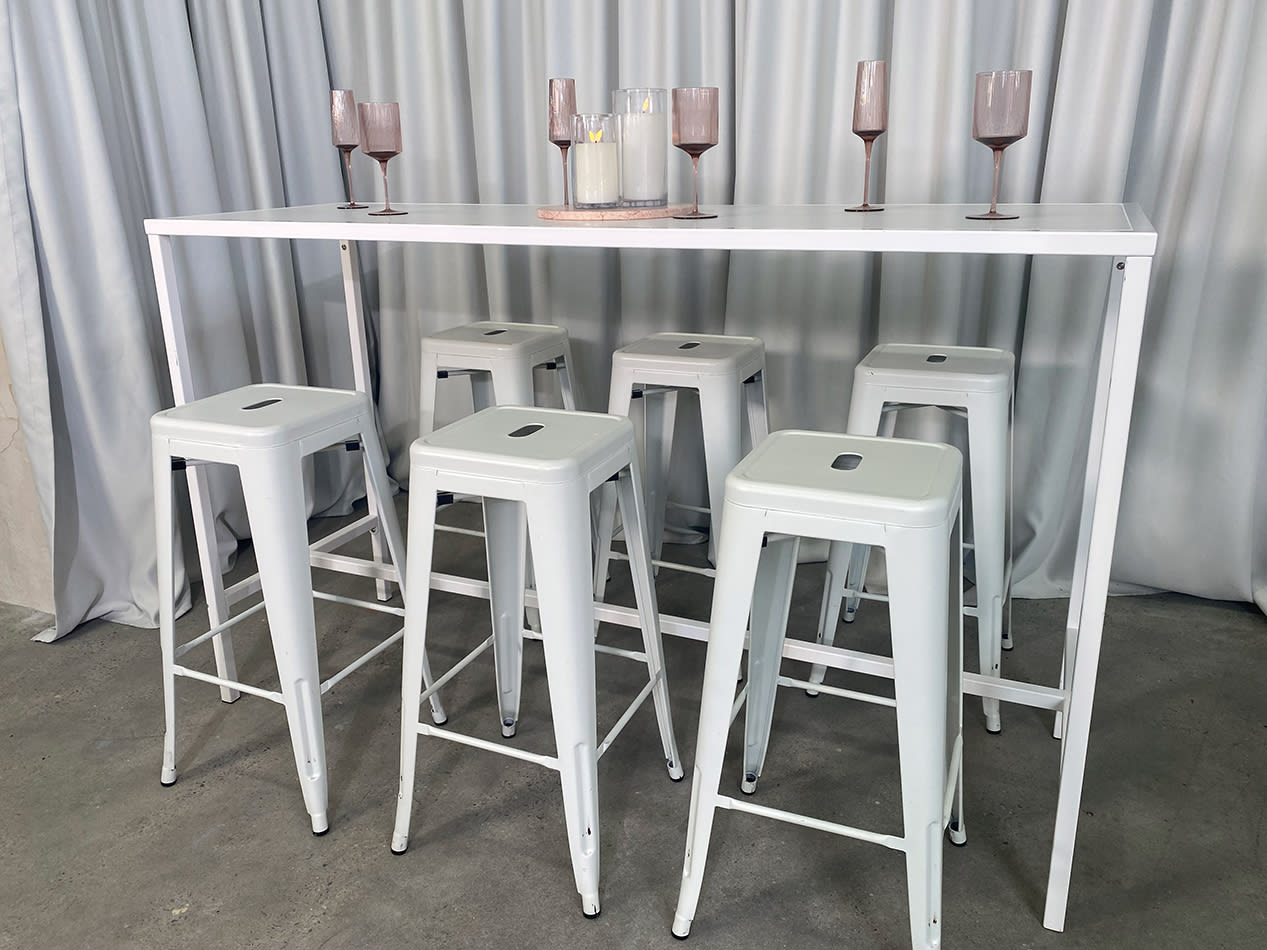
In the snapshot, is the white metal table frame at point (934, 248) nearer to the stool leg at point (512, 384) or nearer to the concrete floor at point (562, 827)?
the concrete floor at point (562, 827)

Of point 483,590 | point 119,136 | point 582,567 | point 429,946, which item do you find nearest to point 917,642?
point 582,567

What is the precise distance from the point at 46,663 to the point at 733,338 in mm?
1863

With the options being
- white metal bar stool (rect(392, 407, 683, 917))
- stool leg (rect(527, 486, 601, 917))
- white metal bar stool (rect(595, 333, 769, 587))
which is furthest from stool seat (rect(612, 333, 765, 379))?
stool leg (rect(527, 486, 601, 917))

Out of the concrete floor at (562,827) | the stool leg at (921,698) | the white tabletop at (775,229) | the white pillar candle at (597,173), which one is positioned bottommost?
the concrete floor at (562,827)

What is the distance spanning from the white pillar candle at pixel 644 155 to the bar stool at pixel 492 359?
0.52 m

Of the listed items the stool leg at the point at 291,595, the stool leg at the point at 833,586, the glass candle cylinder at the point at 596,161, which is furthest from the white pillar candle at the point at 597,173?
the stool leg at the point at 833,586

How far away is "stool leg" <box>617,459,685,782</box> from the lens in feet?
5.29

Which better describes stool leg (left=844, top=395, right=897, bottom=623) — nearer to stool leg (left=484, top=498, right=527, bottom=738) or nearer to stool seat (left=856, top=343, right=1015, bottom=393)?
stool seat (left=856, top=343, right=1015, bottom=393)

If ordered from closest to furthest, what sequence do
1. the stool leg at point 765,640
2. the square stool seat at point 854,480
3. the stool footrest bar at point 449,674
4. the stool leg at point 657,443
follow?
the square stool seat at point 854,480 < the stool leg at point 765,640 < the stool footrest bar at point 449,674 < the stool leg at point 657,443

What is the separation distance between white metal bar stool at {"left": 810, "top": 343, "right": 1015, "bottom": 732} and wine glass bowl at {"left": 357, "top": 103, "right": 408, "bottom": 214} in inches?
42.7

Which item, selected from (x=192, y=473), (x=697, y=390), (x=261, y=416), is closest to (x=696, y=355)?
(x=697, y=390)

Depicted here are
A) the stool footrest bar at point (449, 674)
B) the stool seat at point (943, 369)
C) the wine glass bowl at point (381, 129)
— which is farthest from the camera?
the wine glass bowl at point (381, 129)

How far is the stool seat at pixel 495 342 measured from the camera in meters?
2.15

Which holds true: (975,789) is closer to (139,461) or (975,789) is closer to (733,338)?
(733,338)
